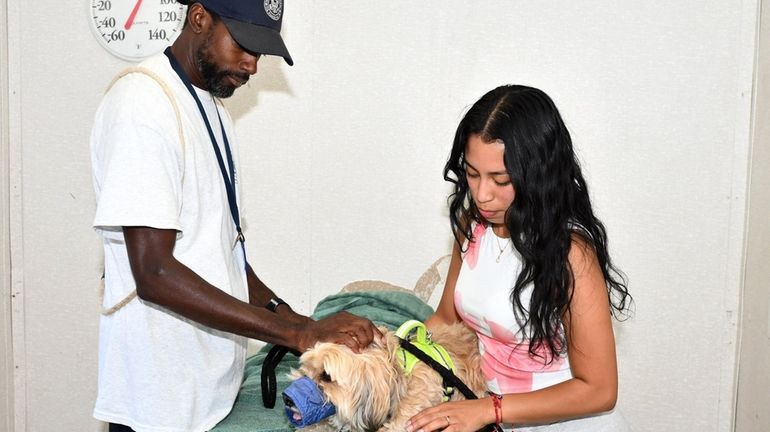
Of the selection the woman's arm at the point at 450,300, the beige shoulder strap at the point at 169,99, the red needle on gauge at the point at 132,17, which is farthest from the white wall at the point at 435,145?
the beige shoulder strap at the point at 169,99

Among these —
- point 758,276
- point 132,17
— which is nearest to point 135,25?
point 132,17

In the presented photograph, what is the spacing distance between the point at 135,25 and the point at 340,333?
6.46ft

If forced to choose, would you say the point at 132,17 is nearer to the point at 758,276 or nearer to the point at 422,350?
the point at 422,350

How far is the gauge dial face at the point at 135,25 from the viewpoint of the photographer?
2947 mm

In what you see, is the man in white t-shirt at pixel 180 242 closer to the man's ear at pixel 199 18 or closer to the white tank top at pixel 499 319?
the man's ear at pixel 199 18

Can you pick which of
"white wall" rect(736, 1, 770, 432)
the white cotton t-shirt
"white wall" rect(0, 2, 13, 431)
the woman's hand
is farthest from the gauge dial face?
"white wall" rect(736, 1, 770, 432)

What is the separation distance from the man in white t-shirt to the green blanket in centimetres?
8

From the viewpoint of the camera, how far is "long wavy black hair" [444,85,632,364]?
1.61 meters

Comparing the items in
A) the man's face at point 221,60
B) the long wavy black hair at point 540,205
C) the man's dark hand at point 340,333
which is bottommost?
the man's dark hand at point 340,333

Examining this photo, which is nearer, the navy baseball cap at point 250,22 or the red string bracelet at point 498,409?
the red string bracelet at point 498,409

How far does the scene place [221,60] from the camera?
69.1 inches

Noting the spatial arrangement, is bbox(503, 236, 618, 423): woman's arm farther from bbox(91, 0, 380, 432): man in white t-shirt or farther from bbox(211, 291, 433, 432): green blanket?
bbox(211, 291, 433, 432): green blanket

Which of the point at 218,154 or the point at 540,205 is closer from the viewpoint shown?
the point at 540,205

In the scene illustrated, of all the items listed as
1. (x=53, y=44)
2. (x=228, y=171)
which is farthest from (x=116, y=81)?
(x=53, y=44)
